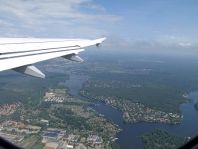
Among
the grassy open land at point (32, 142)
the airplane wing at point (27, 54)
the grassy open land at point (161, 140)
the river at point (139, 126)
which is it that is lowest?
the river at point (139, 126)

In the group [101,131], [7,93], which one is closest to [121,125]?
[101,131]

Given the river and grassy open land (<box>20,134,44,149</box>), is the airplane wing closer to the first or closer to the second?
the river

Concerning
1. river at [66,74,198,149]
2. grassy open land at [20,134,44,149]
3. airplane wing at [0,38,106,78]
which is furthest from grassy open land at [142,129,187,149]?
airplane wing at [0,38,106,78]

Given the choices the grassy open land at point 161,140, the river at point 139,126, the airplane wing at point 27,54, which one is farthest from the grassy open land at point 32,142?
the airplane wing at point 27,54

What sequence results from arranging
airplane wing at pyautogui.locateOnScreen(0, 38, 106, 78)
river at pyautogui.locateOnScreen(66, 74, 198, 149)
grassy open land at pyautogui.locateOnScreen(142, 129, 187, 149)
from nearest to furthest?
airplane wing at pyautogui.locateOnScreen(0, 38, 106, 78) < grassy open land at pyautogui.locateOnScreen(142, 129, 187, 149) < river at pyautogui.locateOnScreen(66, 74, 198, 149)

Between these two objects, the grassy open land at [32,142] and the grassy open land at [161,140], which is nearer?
the grassy open land at [32,142]

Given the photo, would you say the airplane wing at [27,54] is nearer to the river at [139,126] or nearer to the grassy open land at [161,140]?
the river at [139,126]

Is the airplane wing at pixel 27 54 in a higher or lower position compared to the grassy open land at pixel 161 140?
higher

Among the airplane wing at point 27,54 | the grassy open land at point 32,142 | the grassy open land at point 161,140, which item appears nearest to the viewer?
the airplane wing at point 27,54

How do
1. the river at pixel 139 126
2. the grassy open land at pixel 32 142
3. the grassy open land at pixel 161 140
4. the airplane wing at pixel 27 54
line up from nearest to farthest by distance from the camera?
1. the airplane wing at pixel 27 54
2. the grassy open land at pixel 32 142
3. the grassy open land at pixel 161 140
4. the river at pixel 139 126
